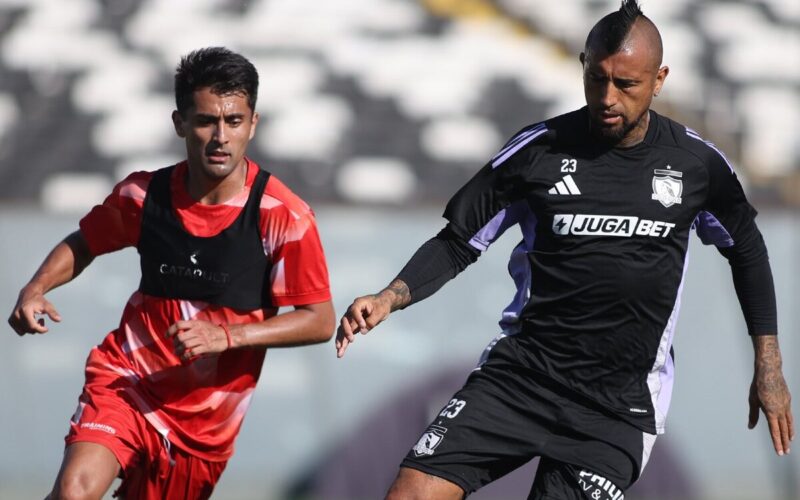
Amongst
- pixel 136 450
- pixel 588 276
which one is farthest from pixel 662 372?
pixel 136 450

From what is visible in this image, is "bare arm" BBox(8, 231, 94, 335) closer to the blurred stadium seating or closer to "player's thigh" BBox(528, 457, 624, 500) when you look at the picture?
"player's thigh" BBox(528, 457, 624, 500)

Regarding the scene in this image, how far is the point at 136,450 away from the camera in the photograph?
4.95 metres

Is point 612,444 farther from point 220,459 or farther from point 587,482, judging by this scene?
point 220,459

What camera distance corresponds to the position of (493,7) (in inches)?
474

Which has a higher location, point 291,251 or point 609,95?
point 609,95

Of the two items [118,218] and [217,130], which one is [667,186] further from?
[118,218]

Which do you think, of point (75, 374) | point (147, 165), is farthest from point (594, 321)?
point (147, 165)

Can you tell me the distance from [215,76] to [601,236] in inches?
66.7

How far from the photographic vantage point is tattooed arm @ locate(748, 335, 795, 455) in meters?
4.59

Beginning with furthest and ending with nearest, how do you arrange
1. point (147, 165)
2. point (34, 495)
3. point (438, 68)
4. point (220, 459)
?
1. point (438, 68)
2. point (147, 165)
3. point (34, 495)
4. point (220, 459)

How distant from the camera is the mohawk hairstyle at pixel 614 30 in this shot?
4336 mm

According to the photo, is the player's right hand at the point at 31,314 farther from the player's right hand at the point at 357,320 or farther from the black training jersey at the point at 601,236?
the black training jersey at the point at 601,236

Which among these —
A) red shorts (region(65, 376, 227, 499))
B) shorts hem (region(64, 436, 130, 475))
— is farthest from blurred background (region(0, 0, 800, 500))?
shorts hem (region(64, 436, 130, 475))

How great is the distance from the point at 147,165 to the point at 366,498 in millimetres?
3500
